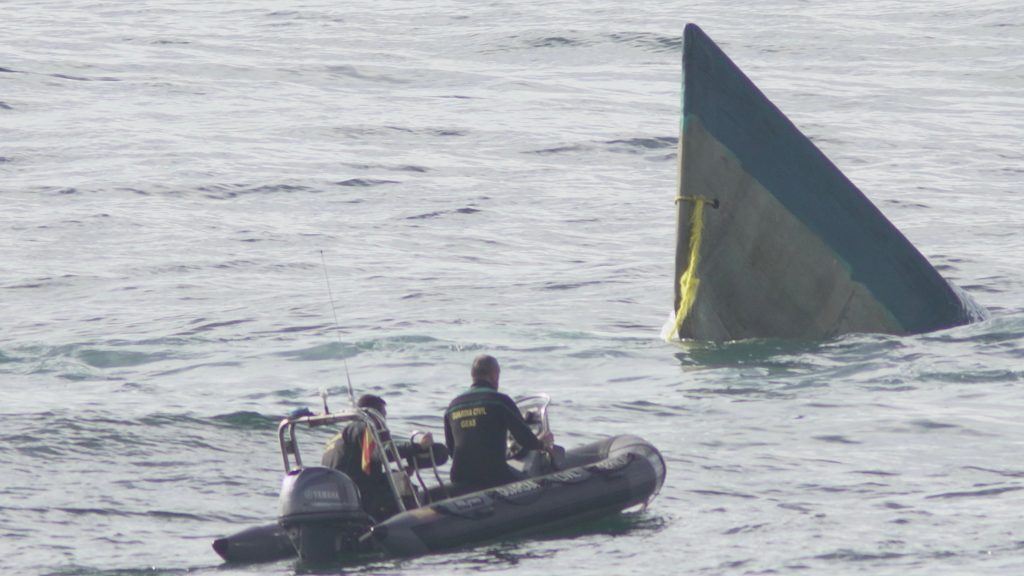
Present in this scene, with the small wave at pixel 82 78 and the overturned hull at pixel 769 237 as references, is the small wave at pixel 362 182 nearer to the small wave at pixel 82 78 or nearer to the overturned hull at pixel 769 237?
the overturned hull at pixel 769 237

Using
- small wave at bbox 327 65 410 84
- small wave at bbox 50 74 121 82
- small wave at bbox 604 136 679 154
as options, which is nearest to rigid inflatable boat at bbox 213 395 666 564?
small wave at bbox 604 136 679 154

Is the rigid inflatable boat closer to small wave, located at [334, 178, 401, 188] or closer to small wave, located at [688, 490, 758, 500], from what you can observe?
small wave, located at [688, 490, 758, 500]

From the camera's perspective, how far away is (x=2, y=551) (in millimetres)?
12531

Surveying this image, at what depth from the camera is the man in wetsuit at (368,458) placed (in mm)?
12133

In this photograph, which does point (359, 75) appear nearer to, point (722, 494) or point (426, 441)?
point (722, 494)

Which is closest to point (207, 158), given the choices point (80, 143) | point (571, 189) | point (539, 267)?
point (80, 143)

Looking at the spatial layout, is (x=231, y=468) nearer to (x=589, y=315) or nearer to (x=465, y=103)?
(x=589, y=315)

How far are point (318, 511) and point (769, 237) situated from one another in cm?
942

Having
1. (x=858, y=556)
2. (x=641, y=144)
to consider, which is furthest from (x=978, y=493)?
(x=641, y=144)

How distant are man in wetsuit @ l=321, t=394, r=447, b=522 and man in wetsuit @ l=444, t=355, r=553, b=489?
1.09ft

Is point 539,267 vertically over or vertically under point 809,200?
under

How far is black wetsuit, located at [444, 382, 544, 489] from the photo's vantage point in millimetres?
12641

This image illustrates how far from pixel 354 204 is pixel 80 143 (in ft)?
29.0

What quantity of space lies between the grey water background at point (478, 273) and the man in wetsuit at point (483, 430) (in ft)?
2.49
